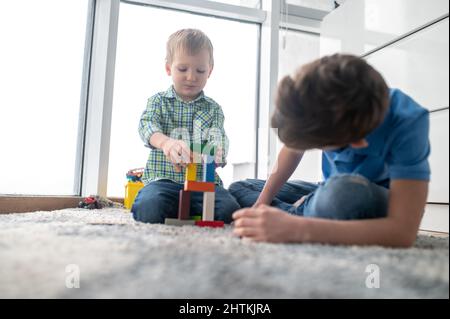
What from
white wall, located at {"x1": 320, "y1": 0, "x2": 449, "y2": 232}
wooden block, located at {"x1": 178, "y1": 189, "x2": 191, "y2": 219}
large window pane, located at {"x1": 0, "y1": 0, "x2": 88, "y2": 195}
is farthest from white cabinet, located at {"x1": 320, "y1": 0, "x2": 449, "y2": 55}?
large window pane, located at {"x1": 0, "y1": 0, "x2": 88, "y2": 195}

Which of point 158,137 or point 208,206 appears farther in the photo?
point 158,137

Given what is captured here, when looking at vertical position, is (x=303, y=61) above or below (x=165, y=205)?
above

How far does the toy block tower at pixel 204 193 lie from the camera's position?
812 mm

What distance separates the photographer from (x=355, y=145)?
56 cm

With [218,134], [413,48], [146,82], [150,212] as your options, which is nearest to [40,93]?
[146,82]

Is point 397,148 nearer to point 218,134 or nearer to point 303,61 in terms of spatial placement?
point 303,61

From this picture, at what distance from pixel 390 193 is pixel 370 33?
0.69 meters

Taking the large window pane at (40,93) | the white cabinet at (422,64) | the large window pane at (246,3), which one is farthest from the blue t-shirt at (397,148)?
the large window pane at (246,3)

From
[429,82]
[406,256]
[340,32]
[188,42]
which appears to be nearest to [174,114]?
[188,42]

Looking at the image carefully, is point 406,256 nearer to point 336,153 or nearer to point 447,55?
point 336,153

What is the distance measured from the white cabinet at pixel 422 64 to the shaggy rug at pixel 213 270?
44 centimetres

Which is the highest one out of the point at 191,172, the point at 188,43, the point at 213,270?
the point at 188,43

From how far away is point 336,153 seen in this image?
2.18ft

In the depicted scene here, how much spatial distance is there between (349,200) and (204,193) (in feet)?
1.10
